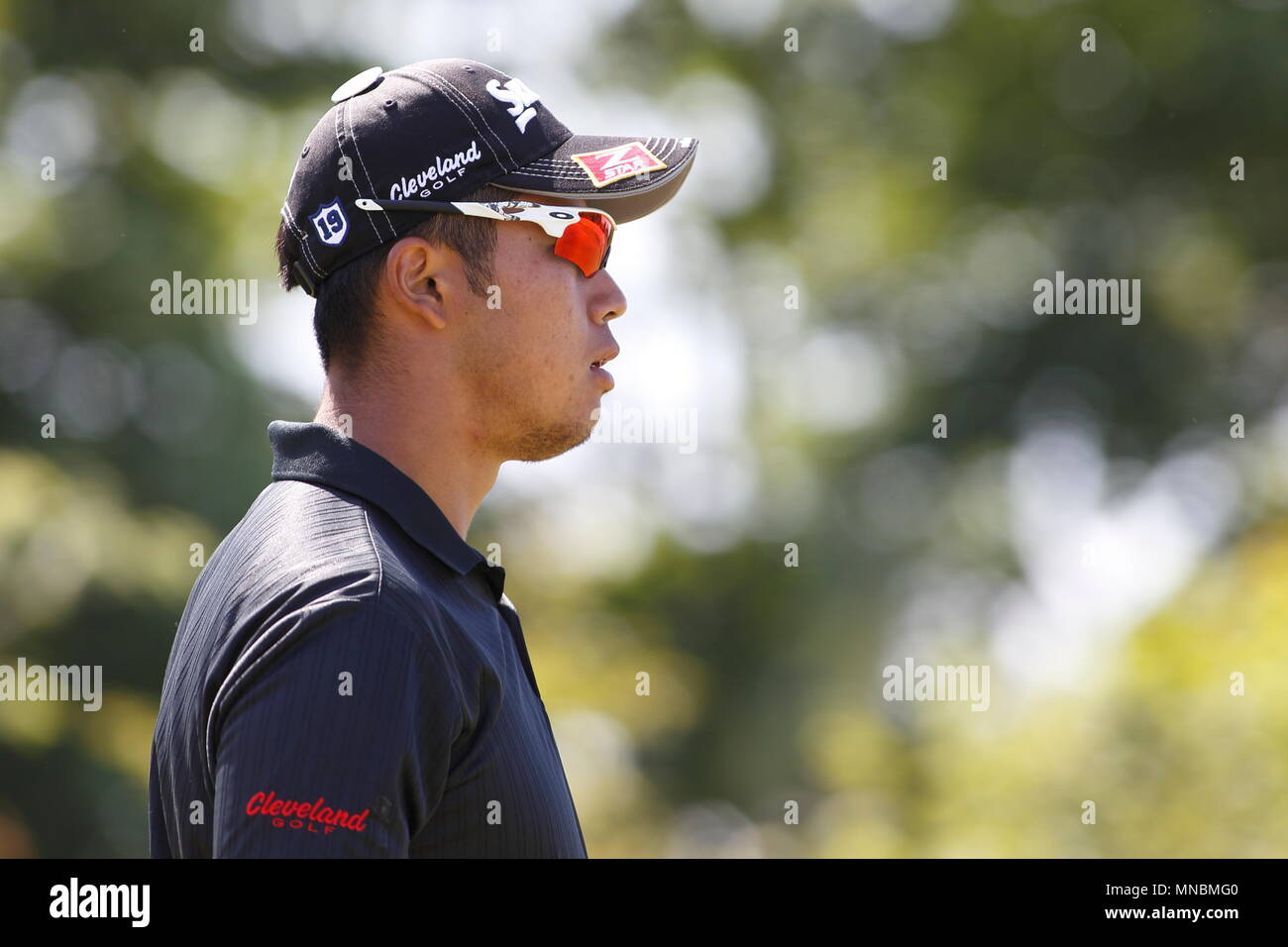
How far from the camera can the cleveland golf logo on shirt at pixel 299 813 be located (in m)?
1.73

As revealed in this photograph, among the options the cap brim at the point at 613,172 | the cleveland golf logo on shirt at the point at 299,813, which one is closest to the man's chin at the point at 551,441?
the cap brim at the point at 613,172

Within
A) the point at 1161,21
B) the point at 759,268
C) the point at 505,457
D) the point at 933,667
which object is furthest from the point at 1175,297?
the point at 505,457

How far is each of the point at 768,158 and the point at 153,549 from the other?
9.74 meters

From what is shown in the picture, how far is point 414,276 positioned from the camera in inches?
95.7

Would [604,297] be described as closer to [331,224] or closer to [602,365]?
[602,365]

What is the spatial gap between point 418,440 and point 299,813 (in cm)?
76

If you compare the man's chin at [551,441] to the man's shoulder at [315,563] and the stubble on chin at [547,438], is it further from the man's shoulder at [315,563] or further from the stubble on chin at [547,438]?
the man's shoulder at [315,563]

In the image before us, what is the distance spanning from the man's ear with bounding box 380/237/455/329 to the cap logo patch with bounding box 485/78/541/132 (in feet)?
0.98

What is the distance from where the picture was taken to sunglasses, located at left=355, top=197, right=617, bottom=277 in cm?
243

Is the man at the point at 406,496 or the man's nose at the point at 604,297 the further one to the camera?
the man's nose at the point at 604,297

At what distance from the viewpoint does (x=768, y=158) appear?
1920cm

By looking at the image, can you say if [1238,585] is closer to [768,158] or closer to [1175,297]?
[1175,297]
